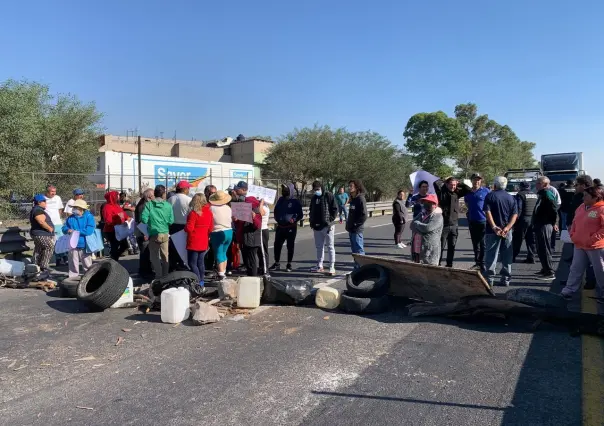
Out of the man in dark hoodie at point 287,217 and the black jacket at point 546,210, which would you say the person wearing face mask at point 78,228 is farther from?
the black jacket at point 546,210

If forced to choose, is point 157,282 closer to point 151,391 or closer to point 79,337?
point 79,337

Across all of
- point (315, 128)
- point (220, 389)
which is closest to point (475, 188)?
point (220, 389)

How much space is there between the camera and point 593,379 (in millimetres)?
3869

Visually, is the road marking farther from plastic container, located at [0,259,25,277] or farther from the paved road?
plastic container, located at [0,259,25,277]

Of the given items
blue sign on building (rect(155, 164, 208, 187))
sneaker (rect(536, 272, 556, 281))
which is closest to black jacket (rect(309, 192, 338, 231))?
sneaker (rect(536, 272, 556, 281))

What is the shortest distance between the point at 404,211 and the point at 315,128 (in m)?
27.5

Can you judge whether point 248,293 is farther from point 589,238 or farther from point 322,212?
point 589,238

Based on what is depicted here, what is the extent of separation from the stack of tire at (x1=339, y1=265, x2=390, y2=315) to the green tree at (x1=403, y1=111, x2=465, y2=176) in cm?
4707

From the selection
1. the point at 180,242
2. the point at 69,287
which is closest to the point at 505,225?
the point at 180,242

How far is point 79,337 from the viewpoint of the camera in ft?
17.3

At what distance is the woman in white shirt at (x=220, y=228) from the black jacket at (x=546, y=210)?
575 centimetres

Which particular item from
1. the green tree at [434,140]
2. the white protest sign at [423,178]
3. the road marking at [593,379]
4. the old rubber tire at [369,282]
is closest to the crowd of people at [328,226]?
the white protest sign at [423,178]

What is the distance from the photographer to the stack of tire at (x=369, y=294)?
593cm

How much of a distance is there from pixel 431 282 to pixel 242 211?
3.84 metres
